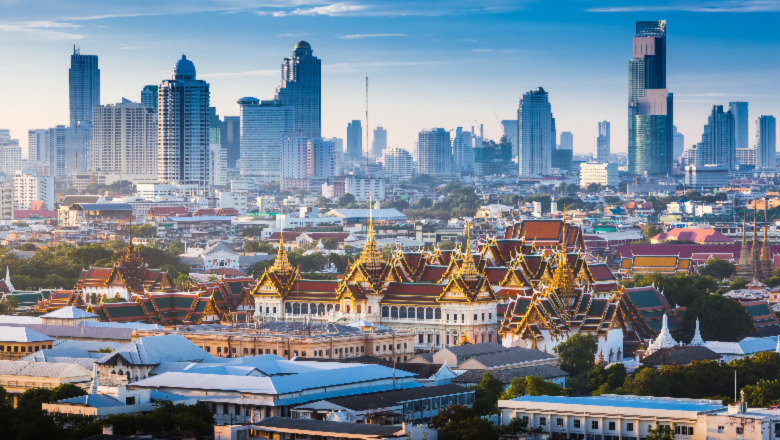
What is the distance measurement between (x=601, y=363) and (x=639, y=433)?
28367mm

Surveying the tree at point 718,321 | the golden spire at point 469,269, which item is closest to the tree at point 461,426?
the golden spire at point 469,269

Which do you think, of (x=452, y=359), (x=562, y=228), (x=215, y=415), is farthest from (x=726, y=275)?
(x=215, y=415)

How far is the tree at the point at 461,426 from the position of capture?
229 ft

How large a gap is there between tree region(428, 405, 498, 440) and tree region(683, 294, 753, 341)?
4076 cm

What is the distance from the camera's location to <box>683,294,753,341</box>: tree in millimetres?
111750

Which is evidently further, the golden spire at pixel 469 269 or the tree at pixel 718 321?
the tree at pixel 718 321

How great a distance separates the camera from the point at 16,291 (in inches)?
5689

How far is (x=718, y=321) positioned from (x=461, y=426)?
44.5 meters

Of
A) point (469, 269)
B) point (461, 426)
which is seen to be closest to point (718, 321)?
point (469, 269)

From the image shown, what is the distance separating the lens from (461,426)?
70688 mm

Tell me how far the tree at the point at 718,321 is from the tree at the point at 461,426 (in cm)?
4076

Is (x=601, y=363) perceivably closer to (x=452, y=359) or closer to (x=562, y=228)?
(x=452, y=359)

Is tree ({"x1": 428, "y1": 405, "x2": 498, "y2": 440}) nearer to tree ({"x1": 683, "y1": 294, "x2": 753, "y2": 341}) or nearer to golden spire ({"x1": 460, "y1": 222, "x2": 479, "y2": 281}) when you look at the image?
golden spire ({"x1": 460, "y1": 222, "x2": 479, "y2": 281})

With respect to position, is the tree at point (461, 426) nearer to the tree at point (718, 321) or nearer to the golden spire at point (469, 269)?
the golden spire at point (469, 269)
